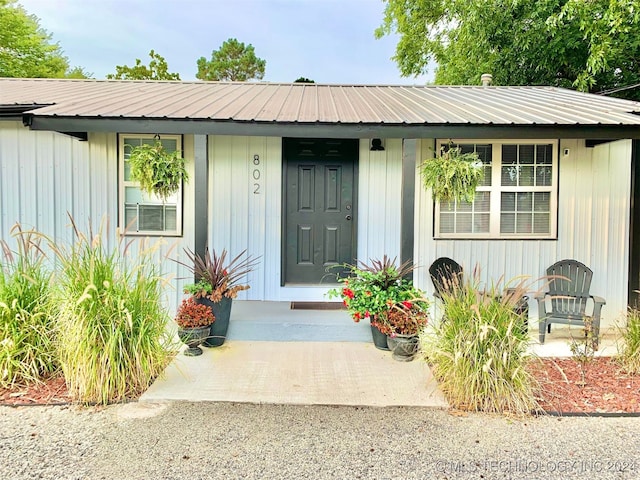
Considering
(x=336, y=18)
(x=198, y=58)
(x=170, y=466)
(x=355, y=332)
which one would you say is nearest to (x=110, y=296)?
(x=170, y=466)

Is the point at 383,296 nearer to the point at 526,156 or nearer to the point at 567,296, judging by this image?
the point at 567,296

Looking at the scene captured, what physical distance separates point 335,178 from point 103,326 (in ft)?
11.2

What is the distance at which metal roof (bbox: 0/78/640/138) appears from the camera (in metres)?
3.75

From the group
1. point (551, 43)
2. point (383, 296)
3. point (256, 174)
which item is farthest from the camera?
point (551, 43)

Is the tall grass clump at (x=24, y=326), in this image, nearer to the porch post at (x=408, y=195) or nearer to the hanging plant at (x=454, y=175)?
the porch post at (x=408, y=195)

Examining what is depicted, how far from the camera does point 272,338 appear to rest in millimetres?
4113

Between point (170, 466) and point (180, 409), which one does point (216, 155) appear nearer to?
point (180, 409)

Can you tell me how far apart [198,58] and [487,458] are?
71.1 ft

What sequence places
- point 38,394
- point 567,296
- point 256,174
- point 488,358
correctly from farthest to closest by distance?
1. point 256,174
2. point 567,296
3. point 38,394
4. point 488,358

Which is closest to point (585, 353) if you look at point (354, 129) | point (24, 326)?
point (354, 129)

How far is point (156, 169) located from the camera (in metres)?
4.13

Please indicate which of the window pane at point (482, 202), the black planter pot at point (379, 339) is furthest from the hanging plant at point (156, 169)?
the window pane at point (482, 202)

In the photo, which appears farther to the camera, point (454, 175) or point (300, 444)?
point (454, 175)

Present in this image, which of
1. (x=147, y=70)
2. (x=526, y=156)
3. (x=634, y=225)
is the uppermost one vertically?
(x=147, y=70)
